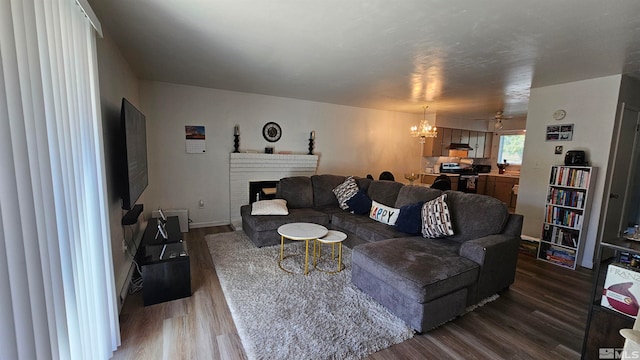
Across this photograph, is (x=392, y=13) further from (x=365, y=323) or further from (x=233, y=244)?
(x=233, y=244)

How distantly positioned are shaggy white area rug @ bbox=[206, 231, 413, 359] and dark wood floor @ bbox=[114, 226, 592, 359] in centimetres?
10

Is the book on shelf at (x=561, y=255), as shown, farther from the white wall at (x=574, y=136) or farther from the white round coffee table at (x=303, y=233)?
the white round coffee table at (x=303, y=233)

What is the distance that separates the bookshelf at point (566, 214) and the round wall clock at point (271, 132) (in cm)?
429

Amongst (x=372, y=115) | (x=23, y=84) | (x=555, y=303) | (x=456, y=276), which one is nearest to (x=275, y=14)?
(x=23, y=84)

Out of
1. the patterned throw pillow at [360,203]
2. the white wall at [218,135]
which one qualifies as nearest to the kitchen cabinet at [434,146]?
the white wall at [218,135]

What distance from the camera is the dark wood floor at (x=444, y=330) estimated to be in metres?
1.79

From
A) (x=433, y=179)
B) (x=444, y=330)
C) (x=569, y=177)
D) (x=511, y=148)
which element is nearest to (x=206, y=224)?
(x=444, y=330)

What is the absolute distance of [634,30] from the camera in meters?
2.02

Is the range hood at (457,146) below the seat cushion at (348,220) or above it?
above

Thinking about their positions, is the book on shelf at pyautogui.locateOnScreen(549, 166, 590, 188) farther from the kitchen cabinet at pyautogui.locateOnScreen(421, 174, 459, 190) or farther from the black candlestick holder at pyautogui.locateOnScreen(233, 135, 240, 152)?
the black candlestick holder at pyautogui.locateOnScreen(233, 135, 240, 152)

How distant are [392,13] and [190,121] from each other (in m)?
3.59

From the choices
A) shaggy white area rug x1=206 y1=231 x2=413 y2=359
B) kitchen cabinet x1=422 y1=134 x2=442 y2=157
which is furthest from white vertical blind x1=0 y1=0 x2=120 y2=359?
kitchen cabinet x1=422 y1=134 x2=442 y2=157

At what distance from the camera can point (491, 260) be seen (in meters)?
2.32

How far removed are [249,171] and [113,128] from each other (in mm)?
2610
